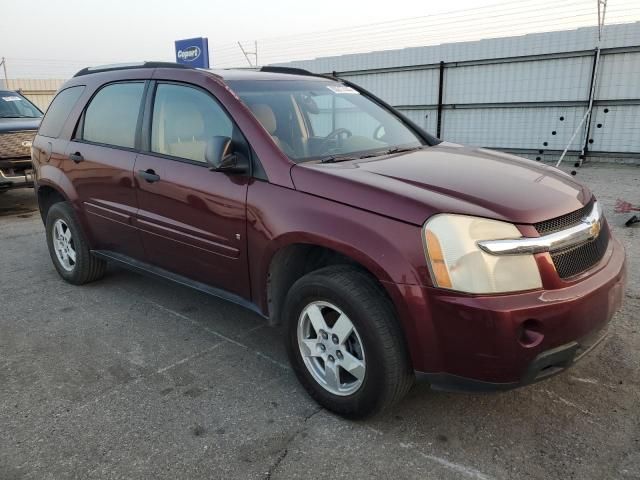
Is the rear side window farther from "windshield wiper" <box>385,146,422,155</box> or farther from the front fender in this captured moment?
"windshield wiper" <box>385,146,422,155</box>

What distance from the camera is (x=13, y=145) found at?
785 centimetres

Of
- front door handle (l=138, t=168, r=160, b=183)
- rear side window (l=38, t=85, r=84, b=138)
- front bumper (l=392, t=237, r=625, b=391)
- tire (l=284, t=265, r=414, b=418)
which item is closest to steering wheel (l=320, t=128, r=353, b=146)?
tire (l=284, t=265, r=414, b=418)

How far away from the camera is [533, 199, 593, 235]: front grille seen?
2260mm

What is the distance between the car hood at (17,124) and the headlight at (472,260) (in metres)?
7.90

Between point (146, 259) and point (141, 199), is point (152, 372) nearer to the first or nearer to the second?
point (146, 259)

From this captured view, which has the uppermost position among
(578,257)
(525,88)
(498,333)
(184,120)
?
(525,88)

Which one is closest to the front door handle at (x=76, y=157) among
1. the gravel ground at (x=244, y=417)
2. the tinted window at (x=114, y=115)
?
the tinted window at (x=114, y=115)

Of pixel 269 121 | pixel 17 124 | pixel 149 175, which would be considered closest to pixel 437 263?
pixel 269 121

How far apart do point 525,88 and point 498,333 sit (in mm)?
12050

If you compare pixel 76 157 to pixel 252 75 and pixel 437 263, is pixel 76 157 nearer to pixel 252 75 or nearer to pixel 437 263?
pixel 252 75

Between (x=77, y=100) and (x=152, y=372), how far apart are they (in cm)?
256

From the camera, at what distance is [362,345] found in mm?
2404

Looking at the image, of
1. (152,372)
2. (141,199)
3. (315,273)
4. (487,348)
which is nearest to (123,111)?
(141,199)

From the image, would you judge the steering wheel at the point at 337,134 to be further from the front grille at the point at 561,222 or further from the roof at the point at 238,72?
the front grille at the point at 561,222
